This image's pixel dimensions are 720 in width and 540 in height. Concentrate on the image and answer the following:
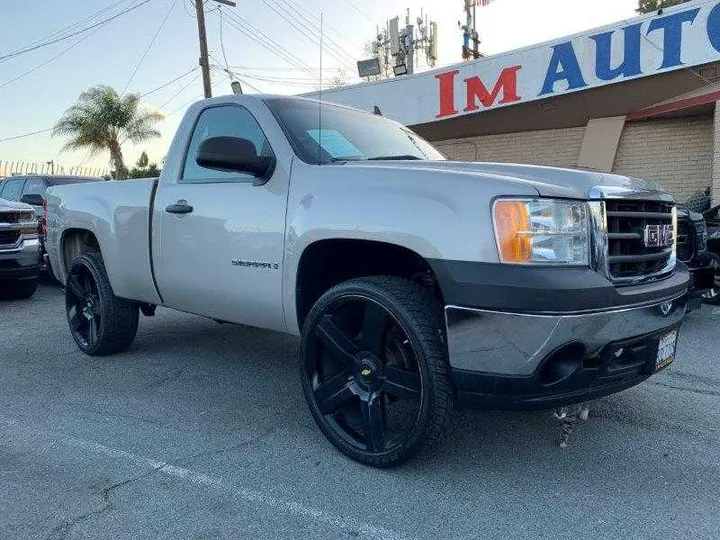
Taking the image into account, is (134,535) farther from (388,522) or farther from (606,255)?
(606,255)

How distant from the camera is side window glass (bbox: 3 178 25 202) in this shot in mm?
11602

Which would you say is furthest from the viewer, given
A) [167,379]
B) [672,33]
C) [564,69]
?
[564,69]

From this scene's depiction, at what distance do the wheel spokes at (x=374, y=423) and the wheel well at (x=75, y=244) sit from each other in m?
3.40

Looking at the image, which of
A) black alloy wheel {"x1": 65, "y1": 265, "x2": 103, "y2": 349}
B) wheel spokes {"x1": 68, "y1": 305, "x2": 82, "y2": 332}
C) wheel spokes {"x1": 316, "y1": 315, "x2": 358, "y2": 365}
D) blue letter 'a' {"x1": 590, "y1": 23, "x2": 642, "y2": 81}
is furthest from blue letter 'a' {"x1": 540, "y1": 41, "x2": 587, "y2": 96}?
wheel spokes {"x1": 316, "y1": 315, "x2": 358, "y2": 365}

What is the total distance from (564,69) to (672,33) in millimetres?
1901

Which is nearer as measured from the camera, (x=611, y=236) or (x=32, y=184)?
(x=611, y=236)

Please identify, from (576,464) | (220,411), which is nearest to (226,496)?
(220,411)

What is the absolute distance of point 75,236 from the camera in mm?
5672

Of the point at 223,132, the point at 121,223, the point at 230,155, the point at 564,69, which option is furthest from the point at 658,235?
the point at 564,69

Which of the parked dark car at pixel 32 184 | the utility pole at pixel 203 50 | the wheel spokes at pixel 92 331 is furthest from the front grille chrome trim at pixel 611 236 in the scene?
the utility pole at pixel 203 50

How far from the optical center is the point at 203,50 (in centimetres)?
2111

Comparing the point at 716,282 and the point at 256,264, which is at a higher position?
the point at 256,264

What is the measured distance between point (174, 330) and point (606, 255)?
4.87 metres

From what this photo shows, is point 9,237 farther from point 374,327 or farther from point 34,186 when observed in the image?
point 374,327
